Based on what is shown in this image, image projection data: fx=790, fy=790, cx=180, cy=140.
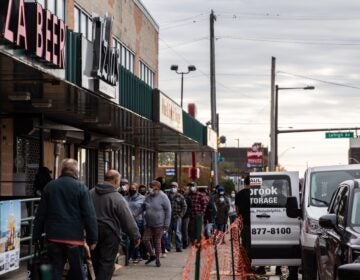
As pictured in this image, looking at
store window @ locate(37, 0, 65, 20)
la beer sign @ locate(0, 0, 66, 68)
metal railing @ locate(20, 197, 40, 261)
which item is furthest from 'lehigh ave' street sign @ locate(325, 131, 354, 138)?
la beer sign @ locate(0, 0, 66, 68)

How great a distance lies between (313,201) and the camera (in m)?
12.6

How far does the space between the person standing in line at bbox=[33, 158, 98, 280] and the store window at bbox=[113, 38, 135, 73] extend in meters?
17.4

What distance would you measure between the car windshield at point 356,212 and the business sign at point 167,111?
11.6 m

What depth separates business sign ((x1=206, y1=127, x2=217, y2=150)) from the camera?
3241 centimetres

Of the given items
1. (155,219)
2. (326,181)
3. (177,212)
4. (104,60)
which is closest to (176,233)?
(177,212)

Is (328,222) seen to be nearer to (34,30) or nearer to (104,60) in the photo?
(34,30)

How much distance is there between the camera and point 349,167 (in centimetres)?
1312

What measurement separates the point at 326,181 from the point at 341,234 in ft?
15.0

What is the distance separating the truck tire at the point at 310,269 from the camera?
11664mm

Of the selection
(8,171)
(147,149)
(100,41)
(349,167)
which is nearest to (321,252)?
(349,167)

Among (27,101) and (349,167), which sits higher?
(27,101)

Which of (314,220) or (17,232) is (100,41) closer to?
(17,232)

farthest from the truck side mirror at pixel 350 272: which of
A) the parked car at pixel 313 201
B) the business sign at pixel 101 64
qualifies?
the business sign at pixel 101 64

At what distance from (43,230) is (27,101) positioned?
706 centimetres
